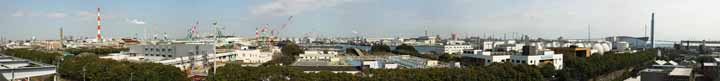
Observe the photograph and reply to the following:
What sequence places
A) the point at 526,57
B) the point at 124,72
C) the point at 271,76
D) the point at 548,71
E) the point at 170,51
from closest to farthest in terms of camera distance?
the point at 271,76, the point at 124,72, the point at 548,71, the point at 526,57, the point at 170,51

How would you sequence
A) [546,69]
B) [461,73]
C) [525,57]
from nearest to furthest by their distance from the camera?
[461,73], [546,69], [525,57]

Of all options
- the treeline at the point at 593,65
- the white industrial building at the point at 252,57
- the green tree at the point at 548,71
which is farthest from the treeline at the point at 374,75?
the white industrial building at the point at 252,57

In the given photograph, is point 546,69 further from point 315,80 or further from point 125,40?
point 125,40

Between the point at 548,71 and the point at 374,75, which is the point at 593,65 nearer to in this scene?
the point at 548,71

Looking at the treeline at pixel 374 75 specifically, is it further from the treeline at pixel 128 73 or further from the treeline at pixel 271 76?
the treeline at pixel 128 73

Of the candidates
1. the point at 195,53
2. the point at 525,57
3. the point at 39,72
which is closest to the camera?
the point at 39,72

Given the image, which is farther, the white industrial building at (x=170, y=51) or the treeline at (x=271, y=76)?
the white industrial building at (x=170, y=51)

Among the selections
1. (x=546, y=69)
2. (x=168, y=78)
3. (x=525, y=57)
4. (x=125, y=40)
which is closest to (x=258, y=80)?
(x=168, y=78)

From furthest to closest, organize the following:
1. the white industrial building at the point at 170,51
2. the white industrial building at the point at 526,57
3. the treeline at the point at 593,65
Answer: the white industrial building at the point at 170,51 < the white industrial building at the point at 526,57 < the treeline at the point at 593,65

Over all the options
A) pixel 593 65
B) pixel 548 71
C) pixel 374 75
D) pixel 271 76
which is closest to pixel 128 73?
pixel 271 76
